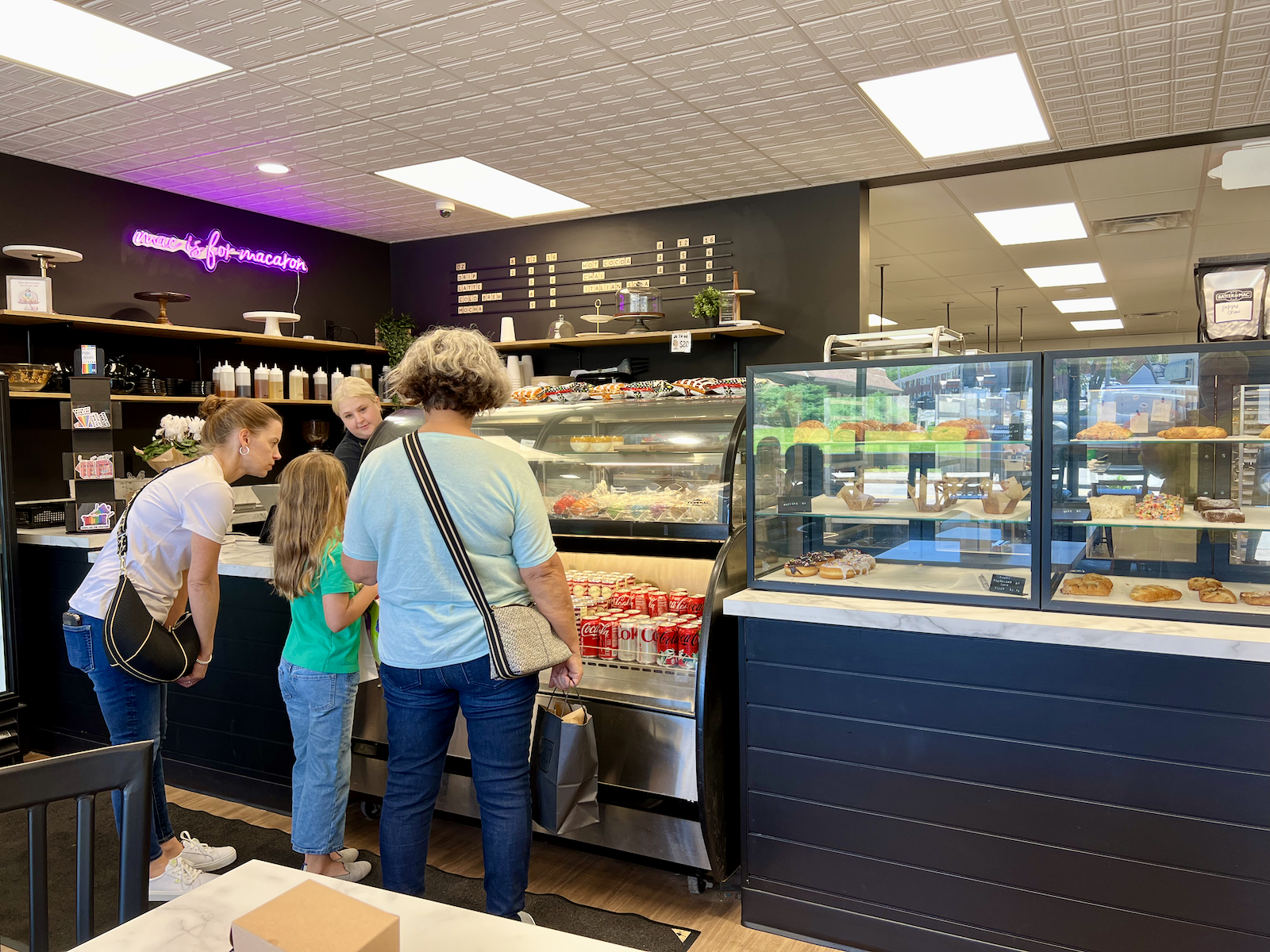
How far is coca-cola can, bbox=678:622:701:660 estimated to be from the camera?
311 cm

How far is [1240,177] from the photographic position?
2.79 metres

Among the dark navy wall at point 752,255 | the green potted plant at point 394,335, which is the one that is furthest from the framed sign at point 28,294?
the dark navy wall at point 752,255

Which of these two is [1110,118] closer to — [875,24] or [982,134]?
[982,134]

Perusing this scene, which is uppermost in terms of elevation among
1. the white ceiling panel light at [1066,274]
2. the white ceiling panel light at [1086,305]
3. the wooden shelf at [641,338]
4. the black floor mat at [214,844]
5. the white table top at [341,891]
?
the white ceiling panel light at [1086,305]

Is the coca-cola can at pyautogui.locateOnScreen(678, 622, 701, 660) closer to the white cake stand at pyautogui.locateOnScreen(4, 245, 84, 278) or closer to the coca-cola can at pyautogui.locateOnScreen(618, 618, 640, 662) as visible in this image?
the coca-cola can at pyautogui.locateOnScreen(618, 618, 640, 662)

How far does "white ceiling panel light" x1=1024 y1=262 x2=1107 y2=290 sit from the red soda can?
7012 mm

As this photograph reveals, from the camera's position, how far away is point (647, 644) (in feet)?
10.4

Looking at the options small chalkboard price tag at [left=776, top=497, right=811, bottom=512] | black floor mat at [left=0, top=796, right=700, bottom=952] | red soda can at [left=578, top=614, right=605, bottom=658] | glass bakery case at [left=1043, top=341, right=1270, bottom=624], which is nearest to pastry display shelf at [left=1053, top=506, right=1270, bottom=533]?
glass bakery case at [left=1043, top=341, right=1270, bottom=624]

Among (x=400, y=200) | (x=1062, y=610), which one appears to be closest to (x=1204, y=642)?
(x=1062, y=610)

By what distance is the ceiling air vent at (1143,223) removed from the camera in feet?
21.5

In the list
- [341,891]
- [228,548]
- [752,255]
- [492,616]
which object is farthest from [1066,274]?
[341,891]

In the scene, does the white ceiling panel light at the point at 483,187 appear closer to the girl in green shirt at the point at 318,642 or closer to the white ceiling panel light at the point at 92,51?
the white ceiling panel light at the point at 92,51

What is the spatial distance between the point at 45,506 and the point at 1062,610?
519cm

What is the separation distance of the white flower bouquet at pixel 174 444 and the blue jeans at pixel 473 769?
8.11 feet
